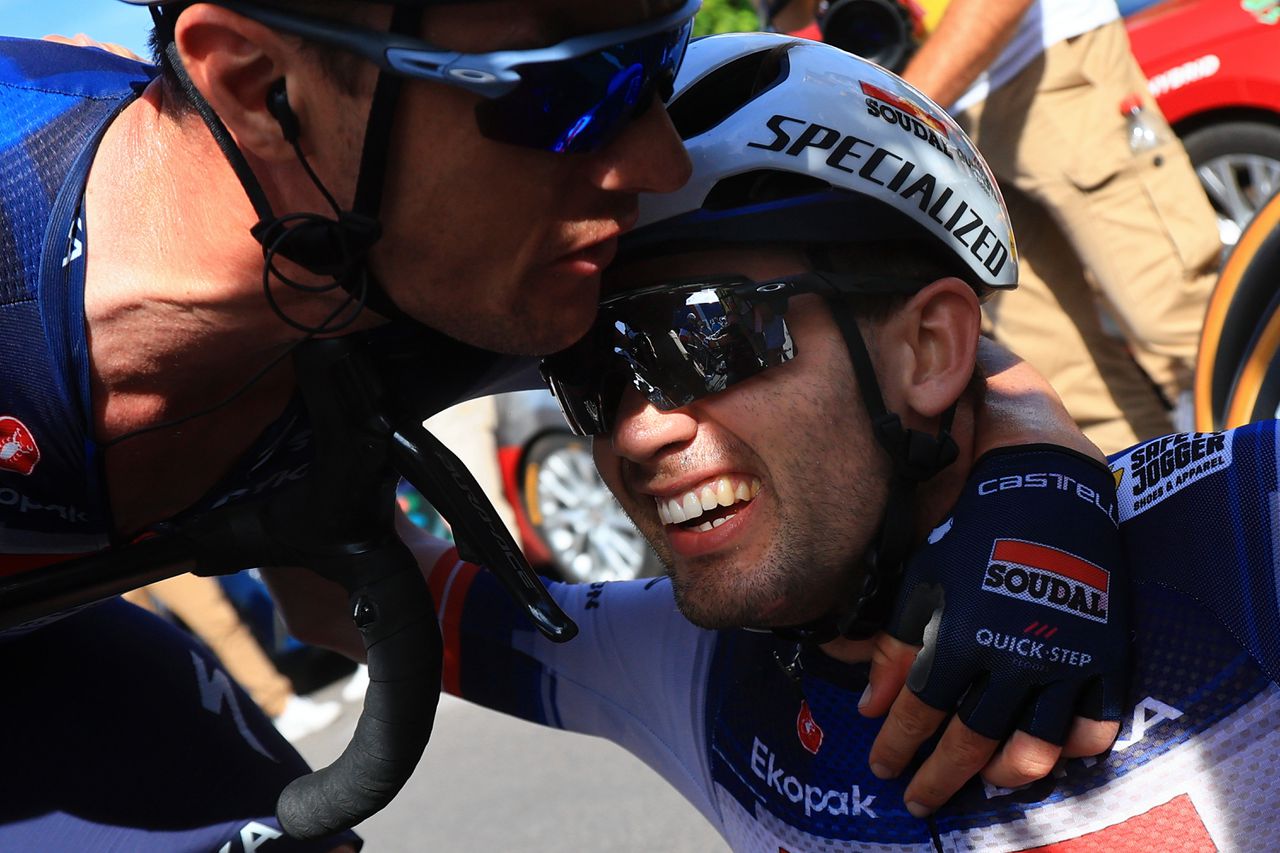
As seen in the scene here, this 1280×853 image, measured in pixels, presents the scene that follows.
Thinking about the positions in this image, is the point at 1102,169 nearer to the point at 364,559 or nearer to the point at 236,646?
the point at 364,559

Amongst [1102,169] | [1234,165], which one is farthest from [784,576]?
[1234,165]

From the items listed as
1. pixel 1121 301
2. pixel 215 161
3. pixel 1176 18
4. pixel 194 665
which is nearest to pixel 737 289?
pixel 215 161

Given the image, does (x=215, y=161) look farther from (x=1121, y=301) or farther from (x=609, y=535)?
(x=609, y=535)

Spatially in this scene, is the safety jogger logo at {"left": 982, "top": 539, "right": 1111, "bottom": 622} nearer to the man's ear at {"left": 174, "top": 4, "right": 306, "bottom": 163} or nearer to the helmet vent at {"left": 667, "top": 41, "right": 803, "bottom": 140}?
the helmet vent at {"left": 667, "top": 41, "right": 803, "bottom": 140}

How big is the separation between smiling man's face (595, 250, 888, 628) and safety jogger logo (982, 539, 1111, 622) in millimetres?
306

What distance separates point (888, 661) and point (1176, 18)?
14.5ft

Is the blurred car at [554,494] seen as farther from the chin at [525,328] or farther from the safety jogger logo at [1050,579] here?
the safety jogger logo at [1050,579]

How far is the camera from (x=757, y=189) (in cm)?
208

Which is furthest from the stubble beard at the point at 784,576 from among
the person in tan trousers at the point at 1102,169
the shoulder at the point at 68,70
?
the person in tan trousers at the point at 1102,169

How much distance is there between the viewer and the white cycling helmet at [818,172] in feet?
6.76

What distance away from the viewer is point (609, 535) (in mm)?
6848

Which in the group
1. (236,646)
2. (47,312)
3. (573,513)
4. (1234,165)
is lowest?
(236,646)

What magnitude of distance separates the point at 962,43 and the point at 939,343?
2051 millimetres

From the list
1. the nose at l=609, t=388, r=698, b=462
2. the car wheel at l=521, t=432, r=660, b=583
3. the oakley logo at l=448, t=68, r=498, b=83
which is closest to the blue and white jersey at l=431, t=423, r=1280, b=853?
the nose at l=609, t=388, r=698, b=462
